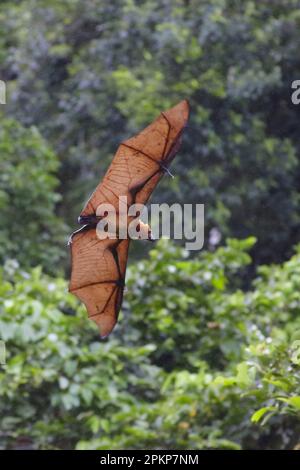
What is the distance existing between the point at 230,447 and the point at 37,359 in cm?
104

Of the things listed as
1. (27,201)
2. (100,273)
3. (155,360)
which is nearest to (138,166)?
(100,273)

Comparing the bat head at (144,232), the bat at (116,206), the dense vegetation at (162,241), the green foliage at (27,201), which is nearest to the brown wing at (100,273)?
the bat at (116,206)

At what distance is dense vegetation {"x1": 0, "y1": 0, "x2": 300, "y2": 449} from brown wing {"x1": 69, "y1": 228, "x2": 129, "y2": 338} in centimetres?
58

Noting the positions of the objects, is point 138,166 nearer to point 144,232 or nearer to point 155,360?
point 144,232

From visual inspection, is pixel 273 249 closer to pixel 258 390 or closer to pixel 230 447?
pixel 230 447

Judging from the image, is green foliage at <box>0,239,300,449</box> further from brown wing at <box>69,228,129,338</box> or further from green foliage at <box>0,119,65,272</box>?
green foliage at <box>0,119,65,272</box>

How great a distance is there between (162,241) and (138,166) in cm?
251

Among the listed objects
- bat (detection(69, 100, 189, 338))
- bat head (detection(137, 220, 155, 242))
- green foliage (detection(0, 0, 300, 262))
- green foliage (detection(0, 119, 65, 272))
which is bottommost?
bat head (detection(137, 220, 155, 242))

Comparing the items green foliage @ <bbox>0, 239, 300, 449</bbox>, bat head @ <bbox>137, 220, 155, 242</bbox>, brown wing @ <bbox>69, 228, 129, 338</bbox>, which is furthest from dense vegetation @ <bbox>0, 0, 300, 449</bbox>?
bat head @ <bbox>137, 220, 155, 242</bbox>

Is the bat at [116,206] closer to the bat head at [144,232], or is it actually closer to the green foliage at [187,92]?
the bat head at [144,232]

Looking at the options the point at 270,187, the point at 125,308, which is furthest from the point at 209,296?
the point at 270,187

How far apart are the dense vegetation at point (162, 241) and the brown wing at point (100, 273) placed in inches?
22.7

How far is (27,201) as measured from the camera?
6566mm

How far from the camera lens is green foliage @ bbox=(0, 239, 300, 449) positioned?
3750 millimetres
